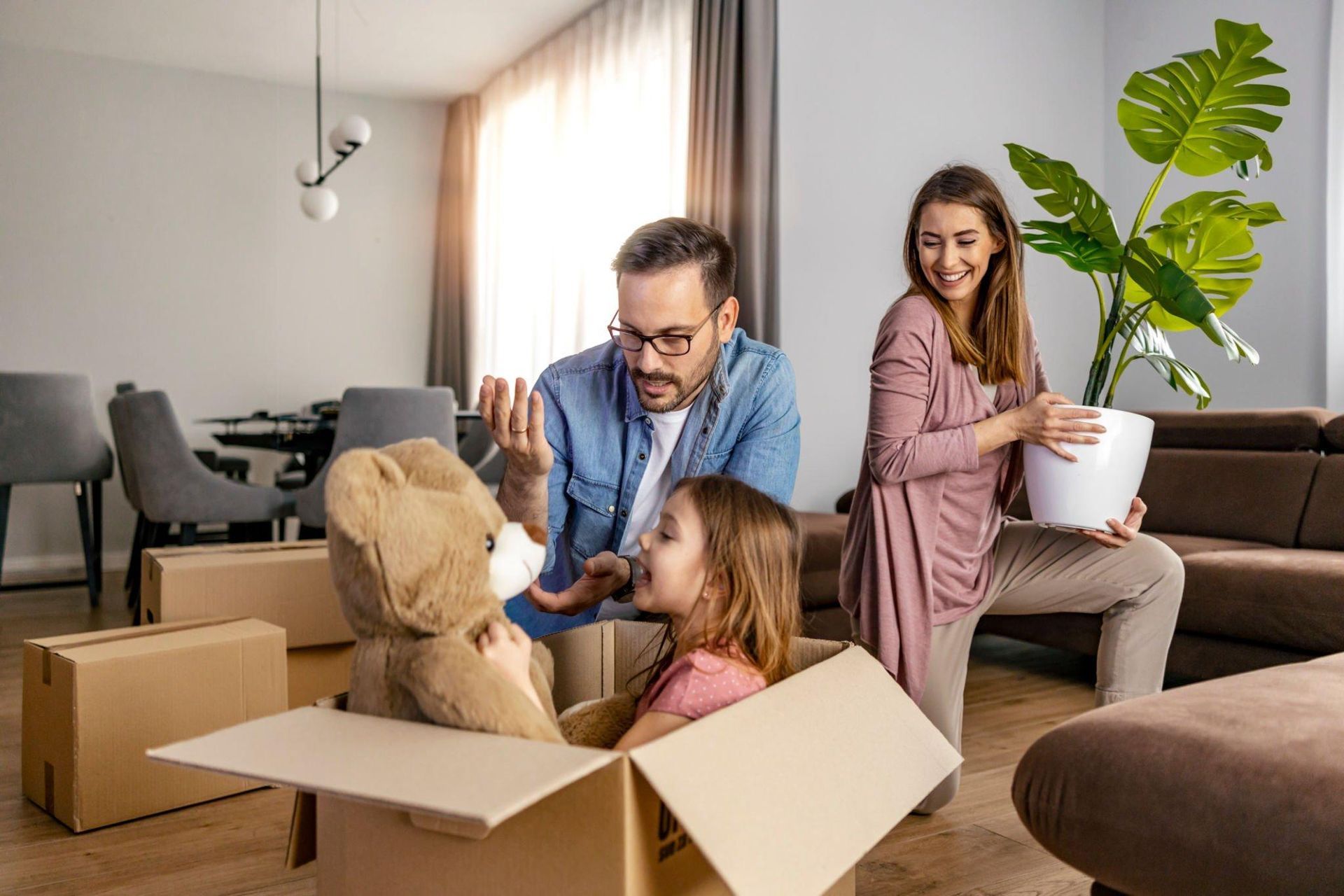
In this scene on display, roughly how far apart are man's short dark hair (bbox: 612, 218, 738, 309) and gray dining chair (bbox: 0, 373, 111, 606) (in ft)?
11.4

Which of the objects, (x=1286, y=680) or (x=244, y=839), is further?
(x=244, y=839)

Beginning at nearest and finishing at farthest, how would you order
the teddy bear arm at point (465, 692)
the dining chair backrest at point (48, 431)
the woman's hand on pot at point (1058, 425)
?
the teddy bear arm at point (465, 692)
the woman's hand on pot at point (1058, 425)
the dining chair backrest at point (48, 431)

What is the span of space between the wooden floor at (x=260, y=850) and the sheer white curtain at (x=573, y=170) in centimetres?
293

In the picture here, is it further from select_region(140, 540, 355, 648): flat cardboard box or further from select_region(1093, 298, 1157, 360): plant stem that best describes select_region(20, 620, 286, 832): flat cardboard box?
select_region(1093, 298, 1157, 360): plant stem

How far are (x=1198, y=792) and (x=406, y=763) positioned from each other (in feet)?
2.38

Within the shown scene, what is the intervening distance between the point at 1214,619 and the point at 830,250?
195 centimetres

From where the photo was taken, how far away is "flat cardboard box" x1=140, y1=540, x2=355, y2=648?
2.18m

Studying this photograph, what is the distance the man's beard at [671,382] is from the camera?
151 centimetres

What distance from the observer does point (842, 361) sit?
3887mm

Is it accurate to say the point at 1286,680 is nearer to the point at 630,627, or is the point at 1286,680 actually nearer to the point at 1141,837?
the point at 1141,837

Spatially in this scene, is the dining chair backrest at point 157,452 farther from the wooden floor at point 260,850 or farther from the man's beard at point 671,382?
the man's beard at point 671,382

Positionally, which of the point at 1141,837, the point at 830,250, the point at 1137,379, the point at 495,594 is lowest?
the point at 1141,837

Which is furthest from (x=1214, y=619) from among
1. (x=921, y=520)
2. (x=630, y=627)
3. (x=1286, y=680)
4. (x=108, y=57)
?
(x=108, y=57)

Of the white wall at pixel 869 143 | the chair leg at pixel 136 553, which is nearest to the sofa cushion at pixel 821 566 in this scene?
the white wall at pixel 869 143
